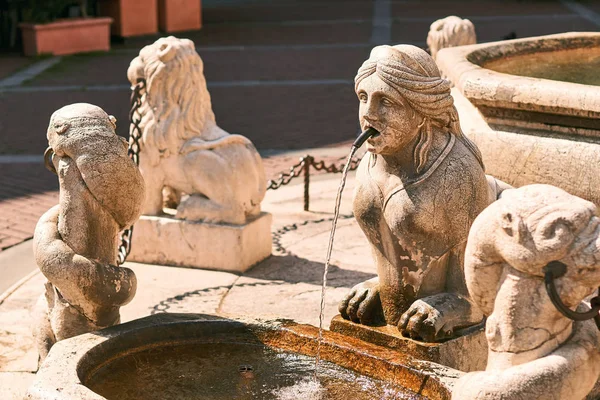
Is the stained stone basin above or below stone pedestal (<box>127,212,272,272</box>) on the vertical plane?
above

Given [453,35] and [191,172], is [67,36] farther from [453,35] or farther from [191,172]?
[191,172]

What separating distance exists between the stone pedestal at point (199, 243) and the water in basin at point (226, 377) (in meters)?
2.64

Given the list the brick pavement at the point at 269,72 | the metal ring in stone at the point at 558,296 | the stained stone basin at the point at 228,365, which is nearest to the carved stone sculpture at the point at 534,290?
the metal ring in stone at the point at 558,296

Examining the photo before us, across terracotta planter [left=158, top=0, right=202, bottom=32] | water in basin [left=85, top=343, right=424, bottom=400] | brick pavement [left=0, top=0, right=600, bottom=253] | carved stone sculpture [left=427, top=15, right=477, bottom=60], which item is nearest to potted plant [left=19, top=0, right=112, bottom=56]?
brick pavement [left=0, top=0, right=600, bottom=253]

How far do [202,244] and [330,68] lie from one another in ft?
35.3

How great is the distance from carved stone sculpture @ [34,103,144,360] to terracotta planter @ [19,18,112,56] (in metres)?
14.9

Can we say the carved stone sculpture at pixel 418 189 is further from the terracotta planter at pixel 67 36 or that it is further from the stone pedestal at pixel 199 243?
the terracotta planter at pixel 67 36

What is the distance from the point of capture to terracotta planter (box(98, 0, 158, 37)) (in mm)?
21359

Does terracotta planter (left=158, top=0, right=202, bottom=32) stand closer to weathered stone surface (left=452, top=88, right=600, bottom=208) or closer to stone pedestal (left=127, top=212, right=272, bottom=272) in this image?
stone pedestal (left=127, top=212, right=272, bottom=272)

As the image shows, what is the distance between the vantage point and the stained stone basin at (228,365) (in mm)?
4059

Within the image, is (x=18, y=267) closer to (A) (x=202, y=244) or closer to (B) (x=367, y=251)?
(A) (x=202, y=244)

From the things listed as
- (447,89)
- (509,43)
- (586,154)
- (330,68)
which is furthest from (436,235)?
(330,68)

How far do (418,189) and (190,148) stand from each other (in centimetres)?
302

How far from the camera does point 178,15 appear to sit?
23125mm
